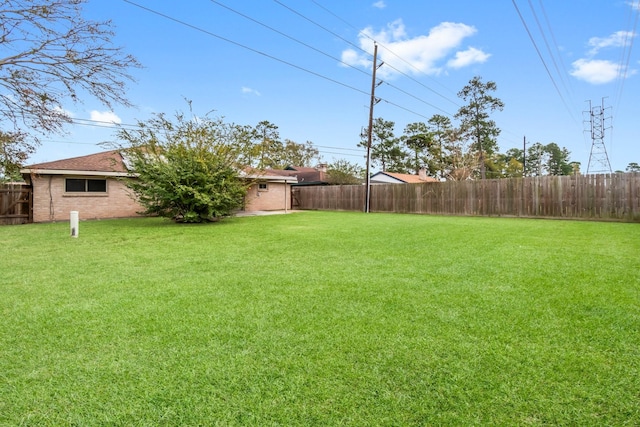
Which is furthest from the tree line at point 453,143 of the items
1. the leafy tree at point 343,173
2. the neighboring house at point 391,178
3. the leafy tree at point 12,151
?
the leafy tree at point 12,151

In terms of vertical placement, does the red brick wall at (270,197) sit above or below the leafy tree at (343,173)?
below

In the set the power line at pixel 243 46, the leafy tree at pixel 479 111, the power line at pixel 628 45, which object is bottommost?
the power line at pixel 628 45

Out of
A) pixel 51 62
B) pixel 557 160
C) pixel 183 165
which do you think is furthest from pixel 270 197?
pixel 557 160

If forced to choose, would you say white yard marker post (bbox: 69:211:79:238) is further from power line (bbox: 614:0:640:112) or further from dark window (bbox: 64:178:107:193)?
power line (bbox: 614:0:640:112)

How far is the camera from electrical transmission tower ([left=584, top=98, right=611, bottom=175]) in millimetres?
19656

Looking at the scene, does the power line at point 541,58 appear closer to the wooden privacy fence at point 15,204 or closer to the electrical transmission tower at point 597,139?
the electrical transmission tower at point 597,139

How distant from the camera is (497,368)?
191cm

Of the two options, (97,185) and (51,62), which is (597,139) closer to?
(51,62)

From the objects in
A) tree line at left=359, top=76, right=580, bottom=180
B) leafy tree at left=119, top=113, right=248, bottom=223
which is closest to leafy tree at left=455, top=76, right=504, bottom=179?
tree line at left=359, top=76, right=580, bottom=180

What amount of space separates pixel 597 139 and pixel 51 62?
27.6 metres

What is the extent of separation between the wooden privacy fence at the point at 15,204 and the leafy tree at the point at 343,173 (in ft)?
62.5

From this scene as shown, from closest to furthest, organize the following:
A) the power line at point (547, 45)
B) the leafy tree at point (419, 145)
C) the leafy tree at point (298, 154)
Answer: the power line at point (547, 45), the leafy tree at point (419, 145), the leafy tree at point (298, 154)

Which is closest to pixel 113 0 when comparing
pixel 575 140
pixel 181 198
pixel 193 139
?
pixel 193 139

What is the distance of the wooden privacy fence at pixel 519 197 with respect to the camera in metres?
11.0
